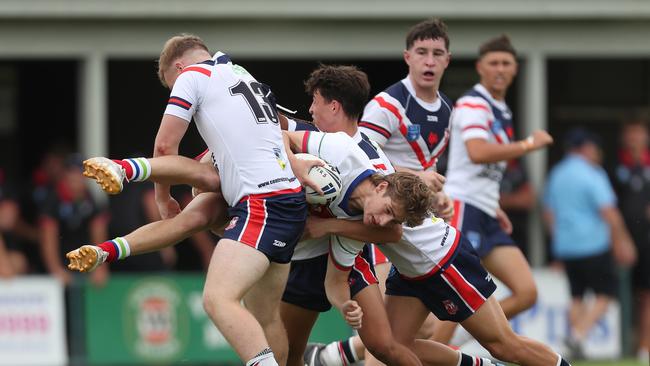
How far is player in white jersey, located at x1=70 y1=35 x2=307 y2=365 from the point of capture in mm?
7477

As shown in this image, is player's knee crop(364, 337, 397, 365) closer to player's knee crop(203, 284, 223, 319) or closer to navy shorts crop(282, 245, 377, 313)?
navy shorts crop(282, 245, 377, 313)

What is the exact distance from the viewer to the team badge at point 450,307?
8.12m

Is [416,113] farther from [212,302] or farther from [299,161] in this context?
[212,302]

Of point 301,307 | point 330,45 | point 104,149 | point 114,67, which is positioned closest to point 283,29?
point 330,45

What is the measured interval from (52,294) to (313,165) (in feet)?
23.0

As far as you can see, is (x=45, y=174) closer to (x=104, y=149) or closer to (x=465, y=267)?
(x=104, y=149)

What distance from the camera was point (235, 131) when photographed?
7711 millimetres

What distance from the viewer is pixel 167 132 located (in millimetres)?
7664

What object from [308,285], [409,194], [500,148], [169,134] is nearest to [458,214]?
[500,148]

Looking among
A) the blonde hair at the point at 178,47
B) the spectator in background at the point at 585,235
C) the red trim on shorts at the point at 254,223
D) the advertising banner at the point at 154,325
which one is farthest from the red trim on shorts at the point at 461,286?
the spectator in background at the point at 585,235

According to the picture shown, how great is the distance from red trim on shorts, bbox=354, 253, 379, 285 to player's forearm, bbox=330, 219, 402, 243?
0.37 m

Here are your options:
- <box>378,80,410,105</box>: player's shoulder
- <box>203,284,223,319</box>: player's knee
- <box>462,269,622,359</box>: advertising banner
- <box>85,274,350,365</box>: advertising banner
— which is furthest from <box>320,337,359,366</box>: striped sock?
<box>462,269,622,359</box>: advertising banner

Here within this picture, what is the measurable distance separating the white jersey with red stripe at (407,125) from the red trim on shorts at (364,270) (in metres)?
1.09

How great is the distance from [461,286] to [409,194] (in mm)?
782
